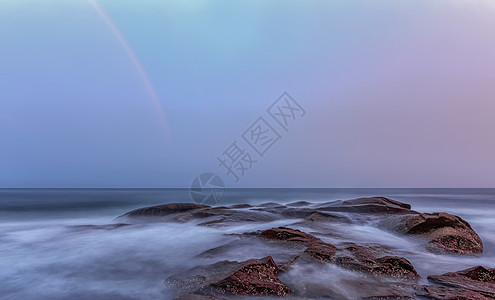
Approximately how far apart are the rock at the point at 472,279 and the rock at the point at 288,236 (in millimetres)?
3434

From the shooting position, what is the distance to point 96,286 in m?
6.37

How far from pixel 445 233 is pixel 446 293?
5.75 meters

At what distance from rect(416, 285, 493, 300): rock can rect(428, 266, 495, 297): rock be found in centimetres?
32

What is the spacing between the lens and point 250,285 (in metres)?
5.33

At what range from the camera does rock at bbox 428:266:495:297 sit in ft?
17.7

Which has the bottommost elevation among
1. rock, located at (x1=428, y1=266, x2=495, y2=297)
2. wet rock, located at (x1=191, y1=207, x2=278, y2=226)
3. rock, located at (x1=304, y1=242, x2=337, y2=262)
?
rock, located at (x1=428, y1=266, x2=495, y2=297)

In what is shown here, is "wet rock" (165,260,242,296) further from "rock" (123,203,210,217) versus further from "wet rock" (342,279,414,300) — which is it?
"rock" (123,203,210,217)

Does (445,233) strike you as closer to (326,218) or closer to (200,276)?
(326,218)

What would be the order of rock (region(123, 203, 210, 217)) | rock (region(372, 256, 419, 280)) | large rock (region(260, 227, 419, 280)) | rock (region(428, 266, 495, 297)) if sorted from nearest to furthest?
1. rock (region(428, 266, 495, 297))
2. rock (region(372, 256, 419, 280))
3. large rock (region(260, 227, 419, 280))
4. rock (region(123, 203, 210, 217))

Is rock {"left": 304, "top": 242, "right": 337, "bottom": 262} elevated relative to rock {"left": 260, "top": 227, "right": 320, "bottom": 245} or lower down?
lower down

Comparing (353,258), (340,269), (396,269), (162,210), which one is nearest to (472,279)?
(396,269)

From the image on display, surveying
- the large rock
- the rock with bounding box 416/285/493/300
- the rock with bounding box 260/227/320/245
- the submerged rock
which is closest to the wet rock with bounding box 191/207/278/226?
the rock with bounding box 260/227/320/245

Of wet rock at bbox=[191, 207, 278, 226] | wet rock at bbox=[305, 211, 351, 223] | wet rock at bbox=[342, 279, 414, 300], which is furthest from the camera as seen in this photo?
wet rock at bbox=[305, 211, 351, 223]

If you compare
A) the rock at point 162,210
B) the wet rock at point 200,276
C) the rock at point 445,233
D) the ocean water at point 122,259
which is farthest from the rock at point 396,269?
the rock at point 162,210
